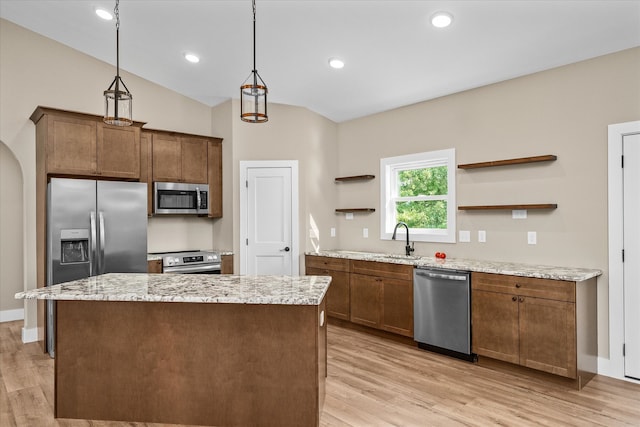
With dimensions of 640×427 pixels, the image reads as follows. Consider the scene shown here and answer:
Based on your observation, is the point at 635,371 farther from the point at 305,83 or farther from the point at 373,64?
the point at 305,83

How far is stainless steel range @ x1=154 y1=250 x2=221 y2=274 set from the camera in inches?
190

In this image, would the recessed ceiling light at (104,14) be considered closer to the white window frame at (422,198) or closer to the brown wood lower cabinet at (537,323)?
the white window frame at (422,198)

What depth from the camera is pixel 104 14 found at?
3920mm

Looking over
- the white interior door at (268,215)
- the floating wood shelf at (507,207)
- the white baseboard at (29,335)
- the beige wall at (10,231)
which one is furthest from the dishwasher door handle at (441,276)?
the beige wall at (10,231)

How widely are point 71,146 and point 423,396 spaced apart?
407cm

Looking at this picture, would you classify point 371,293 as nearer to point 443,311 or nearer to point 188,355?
point 443,311

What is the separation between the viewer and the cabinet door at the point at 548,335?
309cm

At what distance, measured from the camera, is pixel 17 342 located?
14.4ft

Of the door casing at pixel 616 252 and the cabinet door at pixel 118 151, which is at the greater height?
the cabinet door at pixel 118 151

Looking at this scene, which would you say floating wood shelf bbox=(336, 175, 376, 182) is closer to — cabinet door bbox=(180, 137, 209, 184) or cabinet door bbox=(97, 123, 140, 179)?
cabinet door bbox=(180, 137, 209, 184)

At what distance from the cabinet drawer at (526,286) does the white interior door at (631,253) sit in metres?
0.61

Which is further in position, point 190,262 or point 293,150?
point 293,150

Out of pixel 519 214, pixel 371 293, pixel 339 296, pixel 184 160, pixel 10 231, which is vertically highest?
pixel 184 160

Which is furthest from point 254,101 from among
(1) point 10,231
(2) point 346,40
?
(1) point 10,231
